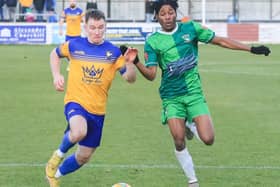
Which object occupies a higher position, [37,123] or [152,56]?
[152,56]

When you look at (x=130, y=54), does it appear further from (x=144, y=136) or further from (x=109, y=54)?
(x=144, y=136)

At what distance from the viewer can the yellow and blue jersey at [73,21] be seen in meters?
28.5

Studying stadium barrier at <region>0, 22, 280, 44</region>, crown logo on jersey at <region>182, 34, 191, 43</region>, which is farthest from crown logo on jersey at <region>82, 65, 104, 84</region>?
stadium barrier at <region>0, 22, 280, 44</region>

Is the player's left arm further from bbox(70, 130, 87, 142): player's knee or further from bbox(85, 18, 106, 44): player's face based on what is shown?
bbox(70, 130, 87, 142): player's knee

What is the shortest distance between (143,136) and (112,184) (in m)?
3.81

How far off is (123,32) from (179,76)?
29.9 metres

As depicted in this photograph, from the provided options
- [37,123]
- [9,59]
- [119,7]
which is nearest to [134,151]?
[37,123]

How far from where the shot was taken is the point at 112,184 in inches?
375

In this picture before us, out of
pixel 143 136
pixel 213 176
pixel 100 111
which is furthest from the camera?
pixel 143 136

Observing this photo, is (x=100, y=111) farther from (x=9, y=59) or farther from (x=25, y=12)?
(x=25, y=12)

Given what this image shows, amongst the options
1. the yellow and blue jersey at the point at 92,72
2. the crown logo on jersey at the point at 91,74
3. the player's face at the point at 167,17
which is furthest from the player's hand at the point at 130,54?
the player's face at the point at 167,17

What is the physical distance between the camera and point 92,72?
901 centimetres

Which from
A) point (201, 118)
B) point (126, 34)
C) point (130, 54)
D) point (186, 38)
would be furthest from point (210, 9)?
point (130, 54)

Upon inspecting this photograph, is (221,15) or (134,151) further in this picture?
(221,15)
